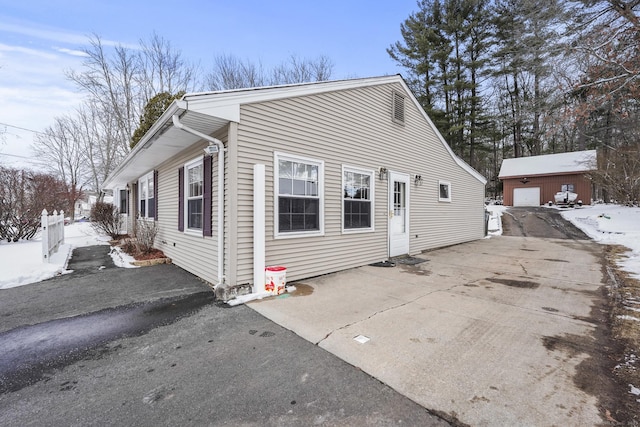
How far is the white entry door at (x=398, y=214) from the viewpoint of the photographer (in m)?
7.25

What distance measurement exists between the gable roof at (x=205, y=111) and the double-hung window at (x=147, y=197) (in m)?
1.50

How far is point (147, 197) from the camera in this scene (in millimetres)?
9133

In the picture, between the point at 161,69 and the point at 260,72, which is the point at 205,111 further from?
the point at 161,69

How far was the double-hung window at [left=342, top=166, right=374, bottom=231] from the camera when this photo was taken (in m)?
6.05

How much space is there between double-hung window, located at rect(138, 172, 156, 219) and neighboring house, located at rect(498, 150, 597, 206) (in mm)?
24669

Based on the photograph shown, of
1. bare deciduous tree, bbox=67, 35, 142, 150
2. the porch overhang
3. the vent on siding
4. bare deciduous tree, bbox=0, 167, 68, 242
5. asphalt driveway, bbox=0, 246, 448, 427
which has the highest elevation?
bare deciduous tree, bbox=67, 35, 142, 150

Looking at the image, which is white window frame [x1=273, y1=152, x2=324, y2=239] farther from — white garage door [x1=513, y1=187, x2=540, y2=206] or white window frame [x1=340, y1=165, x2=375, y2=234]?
white garage door [x1=513, y1=187, x2=540, y2=206]

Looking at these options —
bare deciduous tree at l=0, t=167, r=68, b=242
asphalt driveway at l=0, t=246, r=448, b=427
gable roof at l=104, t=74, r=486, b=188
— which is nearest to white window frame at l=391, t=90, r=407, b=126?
gable roof at l=104, t=74, r=486, b=188

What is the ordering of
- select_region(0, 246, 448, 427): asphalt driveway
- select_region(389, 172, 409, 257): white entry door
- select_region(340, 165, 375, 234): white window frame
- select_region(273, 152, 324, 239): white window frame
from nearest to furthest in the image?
select_region(0, 246, 448, 427): asphalt driveway < select_region(273, 152, 324, 239): white window frame < select_region(340, 165, 375, 234): white window frame < select_region(389, 172, 409, 257): white entry door

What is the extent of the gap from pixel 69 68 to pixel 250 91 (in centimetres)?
1941

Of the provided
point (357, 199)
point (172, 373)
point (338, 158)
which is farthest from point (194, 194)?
point (172, 373)

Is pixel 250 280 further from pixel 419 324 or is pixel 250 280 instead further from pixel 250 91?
pixel 250 91

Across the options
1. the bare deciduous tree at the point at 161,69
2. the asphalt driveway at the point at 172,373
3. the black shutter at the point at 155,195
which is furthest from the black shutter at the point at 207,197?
the bare deciduous tree at the point at 161,69

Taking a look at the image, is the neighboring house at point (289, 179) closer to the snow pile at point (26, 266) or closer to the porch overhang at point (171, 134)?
the porch overhang at point (171, 134)
